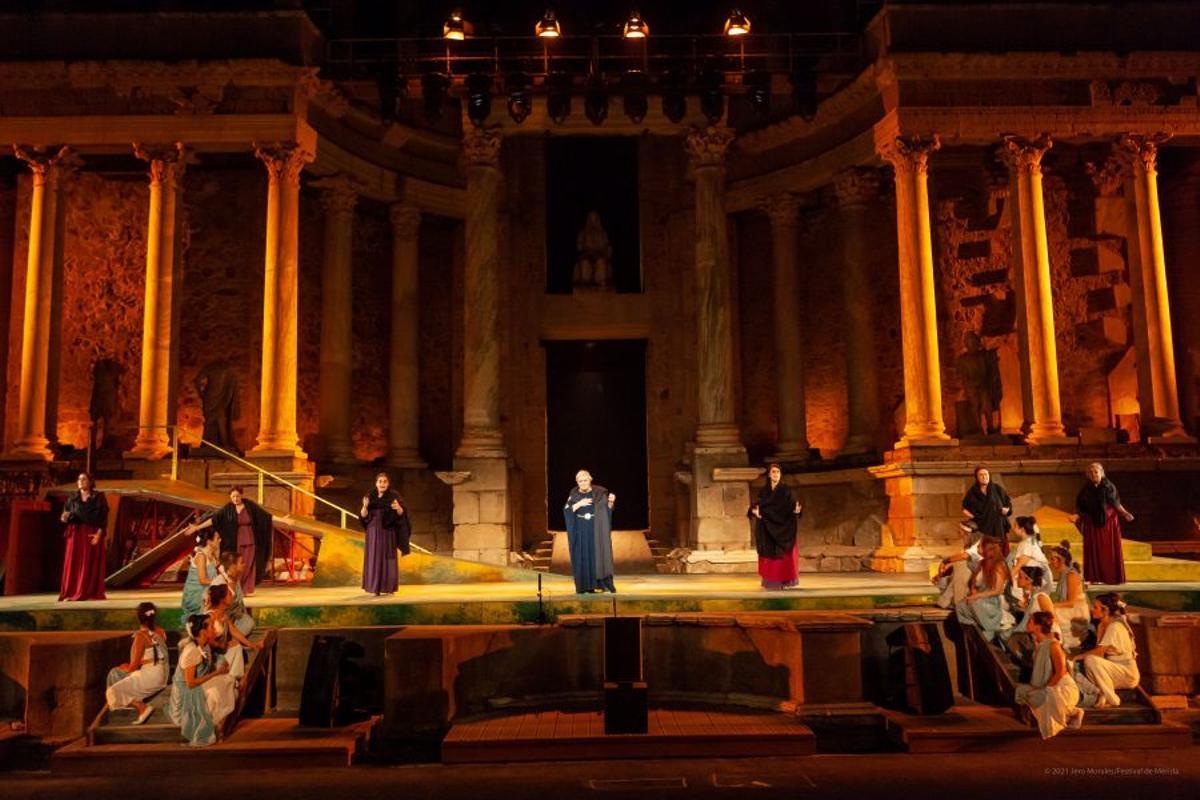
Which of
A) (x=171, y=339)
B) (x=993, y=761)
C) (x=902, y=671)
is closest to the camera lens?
(x=993, y=761)

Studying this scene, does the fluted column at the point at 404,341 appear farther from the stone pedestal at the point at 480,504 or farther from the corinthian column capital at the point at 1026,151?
the corinthian column capital at the point at 1026,151

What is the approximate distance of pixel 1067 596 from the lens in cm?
1009

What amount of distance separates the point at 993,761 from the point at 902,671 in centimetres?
149

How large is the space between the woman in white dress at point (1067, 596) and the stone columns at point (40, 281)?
1543cm

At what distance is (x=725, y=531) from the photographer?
18062 mm

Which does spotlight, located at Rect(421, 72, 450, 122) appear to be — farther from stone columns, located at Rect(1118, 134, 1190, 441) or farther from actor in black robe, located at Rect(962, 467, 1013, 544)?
stone columns, located at Rect(1118, 134, 1190, 441)

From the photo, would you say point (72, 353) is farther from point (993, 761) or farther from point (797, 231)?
point (993, 761)

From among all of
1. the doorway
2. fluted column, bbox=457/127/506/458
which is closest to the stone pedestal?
fluted column, bbox=457/127/506/458

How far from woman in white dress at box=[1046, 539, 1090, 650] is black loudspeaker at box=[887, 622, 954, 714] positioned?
119cm

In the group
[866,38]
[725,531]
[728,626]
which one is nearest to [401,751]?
[728,626]

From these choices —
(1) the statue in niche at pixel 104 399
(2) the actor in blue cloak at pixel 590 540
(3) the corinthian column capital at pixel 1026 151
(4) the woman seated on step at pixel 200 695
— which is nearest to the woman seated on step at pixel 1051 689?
(2) the actor in blue cloak at pixel 590 540

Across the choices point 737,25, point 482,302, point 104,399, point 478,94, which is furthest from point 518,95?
point 104,399

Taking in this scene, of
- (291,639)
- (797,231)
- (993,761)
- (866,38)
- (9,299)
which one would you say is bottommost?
(993,761)

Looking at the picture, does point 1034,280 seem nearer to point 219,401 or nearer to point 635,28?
point 635,28
